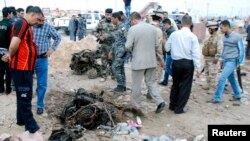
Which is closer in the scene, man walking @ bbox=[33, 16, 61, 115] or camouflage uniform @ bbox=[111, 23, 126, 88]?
man walking @ bbox=[33, 16, 61, 115]

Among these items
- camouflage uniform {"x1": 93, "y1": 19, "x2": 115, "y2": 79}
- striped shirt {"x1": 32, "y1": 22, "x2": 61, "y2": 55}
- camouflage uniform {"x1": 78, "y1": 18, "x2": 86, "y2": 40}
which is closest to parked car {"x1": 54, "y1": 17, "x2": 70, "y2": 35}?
camouflage uniform {"x1": 78, "y1": 18, "x2": 86, "y2": 40}

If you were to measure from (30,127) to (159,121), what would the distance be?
2414 millimetres

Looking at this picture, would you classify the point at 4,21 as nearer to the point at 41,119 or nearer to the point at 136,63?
the point at 41,119

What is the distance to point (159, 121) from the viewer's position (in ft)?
22.0

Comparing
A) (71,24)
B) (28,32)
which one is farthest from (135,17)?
(71,24)

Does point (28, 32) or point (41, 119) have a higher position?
point (28, 32)

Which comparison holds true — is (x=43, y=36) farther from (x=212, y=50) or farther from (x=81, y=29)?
(x=81, y=29)

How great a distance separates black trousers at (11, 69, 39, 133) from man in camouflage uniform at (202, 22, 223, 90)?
15.2 feet

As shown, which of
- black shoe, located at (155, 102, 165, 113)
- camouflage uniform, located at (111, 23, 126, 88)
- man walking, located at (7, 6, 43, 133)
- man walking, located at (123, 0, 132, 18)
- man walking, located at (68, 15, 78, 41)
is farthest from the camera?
man walking, located at (68, 15, 78, 41)

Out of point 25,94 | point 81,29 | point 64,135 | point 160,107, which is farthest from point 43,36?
point 81,29

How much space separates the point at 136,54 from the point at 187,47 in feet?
3.24

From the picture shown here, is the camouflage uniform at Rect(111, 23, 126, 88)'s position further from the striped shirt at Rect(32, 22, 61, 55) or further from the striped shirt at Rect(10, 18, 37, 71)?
the striped shirt at Rect(10, 18, 37, 71)

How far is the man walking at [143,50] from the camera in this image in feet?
22.1

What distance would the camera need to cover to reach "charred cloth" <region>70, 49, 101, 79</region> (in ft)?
33.3
